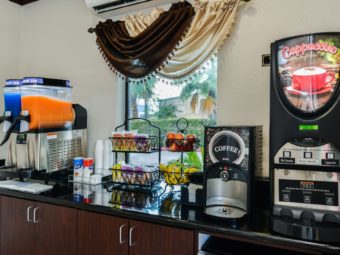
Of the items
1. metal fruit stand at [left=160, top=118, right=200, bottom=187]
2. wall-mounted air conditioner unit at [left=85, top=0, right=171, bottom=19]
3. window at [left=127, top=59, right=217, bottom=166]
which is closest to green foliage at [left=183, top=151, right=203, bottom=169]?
window at [left=127, top=59, right=217, bottom=166]

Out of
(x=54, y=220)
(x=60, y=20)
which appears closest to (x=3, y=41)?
(x=60, y=20)

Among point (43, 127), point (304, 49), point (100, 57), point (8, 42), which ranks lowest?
point (43, 127)

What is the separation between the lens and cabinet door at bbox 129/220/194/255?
56.5 inches

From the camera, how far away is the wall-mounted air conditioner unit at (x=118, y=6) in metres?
2.21

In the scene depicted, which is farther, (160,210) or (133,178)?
(133,178)

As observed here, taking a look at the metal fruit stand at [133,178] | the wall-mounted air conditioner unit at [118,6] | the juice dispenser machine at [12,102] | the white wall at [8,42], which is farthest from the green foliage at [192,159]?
the white wall at [8,42]

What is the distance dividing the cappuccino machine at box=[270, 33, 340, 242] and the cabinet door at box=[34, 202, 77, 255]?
1166 millimetres

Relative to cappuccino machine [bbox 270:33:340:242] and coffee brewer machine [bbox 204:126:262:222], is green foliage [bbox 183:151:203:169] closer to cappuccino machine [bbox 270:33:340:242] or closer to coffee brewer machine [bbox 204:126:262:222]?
coffee brewer machine [bbox 204:126:262:222]

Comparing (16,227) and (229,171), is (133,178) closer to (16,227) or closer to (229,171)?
(229,171)

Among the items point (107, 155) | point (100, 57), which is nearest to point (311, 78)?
point (107, 155)

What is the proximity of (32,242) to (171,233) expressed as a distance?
3.47 ft

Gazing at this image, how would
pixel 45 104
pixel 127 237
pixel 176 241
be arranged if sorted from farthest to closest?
pixel 45 104, pixel 127 237, pixel 176 241

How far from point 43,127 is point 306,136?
Answer: 180cm

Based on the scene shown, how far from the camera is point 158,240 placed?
1505 millimetres
